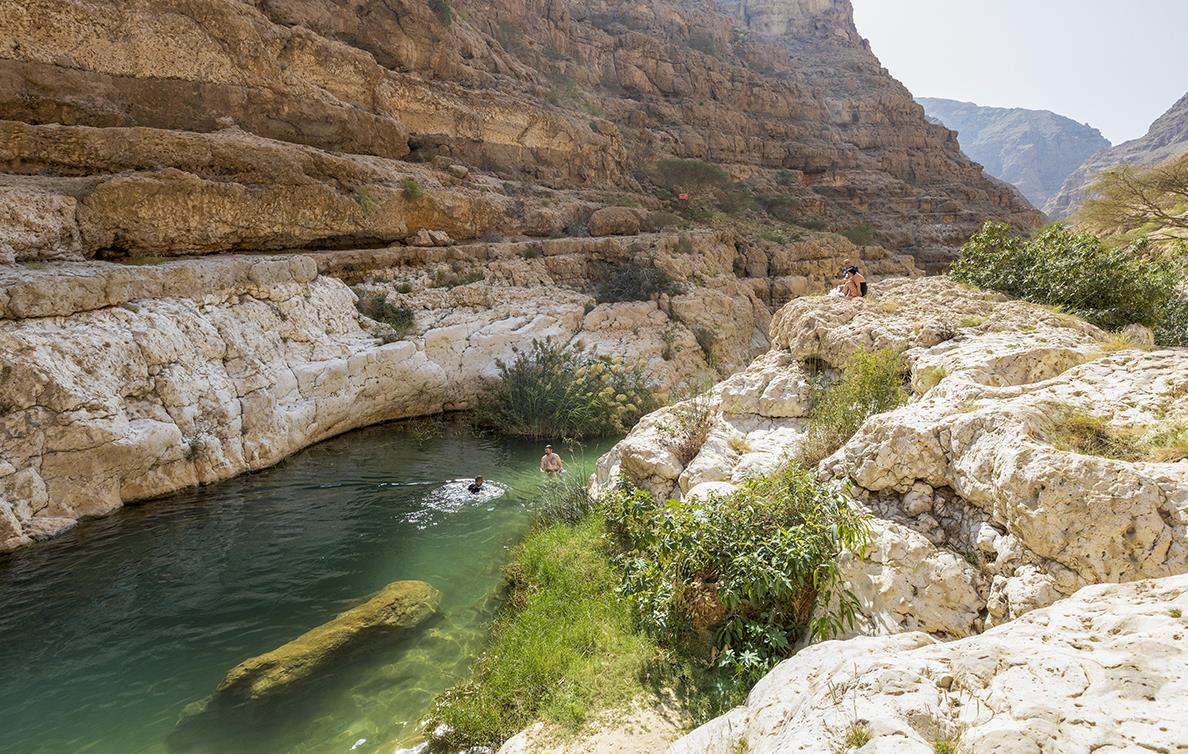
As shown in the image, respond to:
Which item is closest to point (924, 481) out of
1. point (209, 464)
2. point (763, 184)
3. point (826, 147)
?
point (209, 464)

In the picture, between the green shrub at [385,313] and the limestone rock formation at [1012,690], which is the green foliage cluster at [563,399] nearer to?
the green shrub at [385,313]

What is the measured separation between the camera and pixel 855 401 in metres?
5.60

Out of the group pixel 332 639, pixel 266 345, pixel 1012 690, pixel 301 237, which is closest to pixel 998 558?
pixel 1012 690

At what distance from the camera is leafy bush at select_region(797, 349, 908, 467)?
5.43m

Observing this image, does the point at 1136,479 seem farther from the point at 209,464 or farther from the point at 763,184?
the point at 763,184

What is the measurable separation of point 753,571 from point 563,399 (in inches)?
379

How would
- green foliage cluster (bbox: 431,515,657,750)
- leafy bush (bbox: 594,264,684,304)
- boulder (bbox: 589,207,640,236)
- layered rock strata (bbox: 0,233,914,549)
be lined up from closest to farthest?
green foliage cluster (bbox: 431,515,657,750) → layered rock strata (bbox: 0,233,914,549) → leafy bush (bbox: 594,264,684,304) → boulder (bbox: 589,207,640,236)

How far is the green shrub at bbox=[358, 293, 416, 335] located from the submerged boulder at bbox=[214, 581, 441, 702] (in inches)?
357

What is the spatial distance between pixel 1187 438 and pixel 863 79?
6214cm

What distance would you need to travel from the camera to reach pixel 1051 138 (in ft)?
392

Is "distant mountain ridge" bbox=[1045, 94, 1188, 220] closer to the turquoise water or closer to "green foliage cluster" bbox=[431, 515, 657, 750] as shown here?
"green foliage cluster" bbox=[431, 515, 657, 750]

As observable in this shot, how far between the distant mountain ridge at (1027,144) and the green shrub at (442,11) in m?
112

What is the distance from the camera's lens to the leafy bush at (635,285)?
60.0 feet

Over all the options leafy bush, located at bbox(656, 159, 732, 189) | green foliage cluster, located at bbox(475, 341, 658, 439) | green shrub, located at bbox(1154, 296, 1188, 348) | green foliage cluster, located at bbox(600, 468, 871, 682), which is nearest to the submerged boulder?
green foliage cluster, located at bbox(600, 468, 871, 682)
